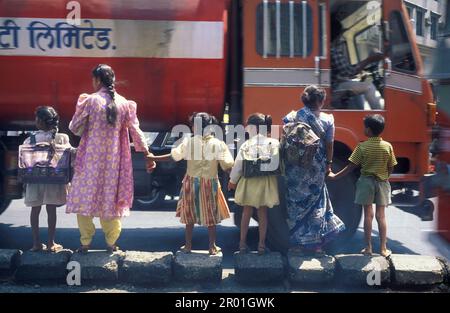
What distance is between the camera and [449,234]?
463 centimetres

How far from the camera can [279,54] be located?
5.91m

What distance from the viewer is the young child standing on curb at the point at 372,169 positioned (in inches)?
216

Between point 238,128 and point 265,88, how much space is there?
1.65ft

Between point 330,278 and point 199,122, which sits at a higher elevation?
point 199,122

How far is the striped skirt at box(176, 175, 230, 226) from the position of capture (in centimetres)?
545

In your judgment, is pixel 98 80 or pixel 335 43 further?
pixel 335 43

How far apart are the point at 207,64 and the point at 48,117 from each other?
1.62m

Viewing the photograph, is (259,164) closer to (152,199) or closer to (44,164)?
(152,199)

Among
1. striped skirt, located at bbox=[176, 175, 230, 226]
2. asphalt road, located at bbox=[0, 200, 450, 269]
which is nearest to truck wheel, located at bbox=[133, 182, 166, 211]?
asphalt road, located at bbox=[0, 200, 450, 269]

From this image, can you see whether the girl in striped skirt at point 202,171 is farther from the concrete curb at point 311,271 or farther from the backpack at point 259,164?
the concrete curb at point 311,271
